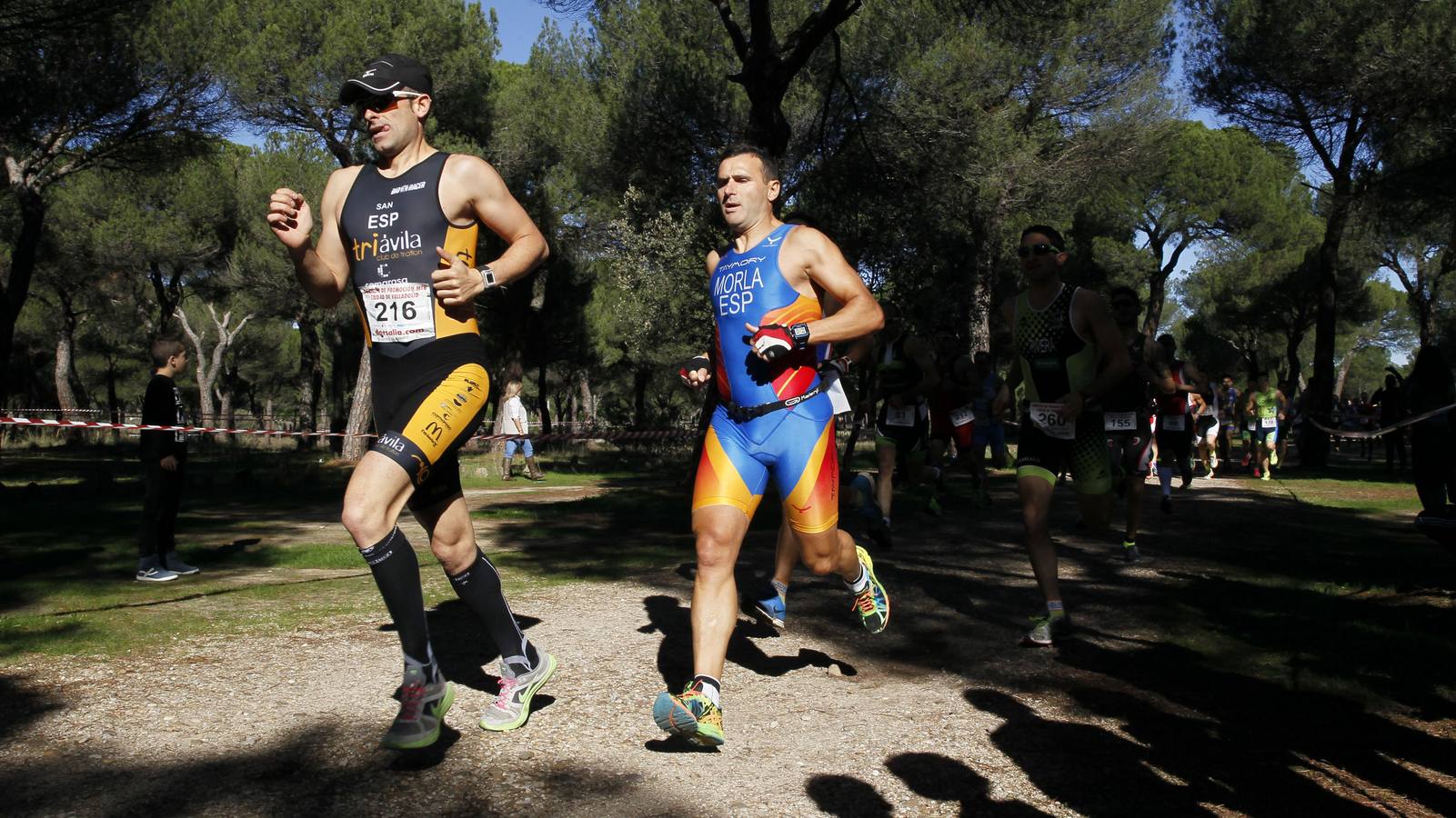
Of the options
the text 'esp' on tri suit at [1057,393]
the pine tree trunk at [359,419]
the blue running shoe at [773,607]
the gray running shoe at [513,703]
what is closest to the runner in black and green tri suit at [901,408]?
the text 'esp' on tri suit at [1057,393]

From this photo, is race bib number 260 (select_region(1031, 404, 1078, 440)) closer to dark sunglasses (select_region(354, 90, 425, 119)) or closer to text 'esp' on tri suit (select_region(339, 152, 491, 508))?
text 'esp' on tri suit (select_region(339, 152, 491, 508))

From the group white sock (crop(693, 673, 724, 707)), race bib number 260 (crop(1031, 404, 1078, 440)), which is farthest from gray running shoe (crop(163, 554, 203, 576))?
race bib number 260 (crop(1031, 404, 1078, 440))

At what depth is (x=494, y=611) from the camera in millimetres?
4152

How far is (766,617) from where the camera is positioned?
5.48m

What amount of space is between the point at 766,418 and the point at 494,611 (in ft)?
3.93

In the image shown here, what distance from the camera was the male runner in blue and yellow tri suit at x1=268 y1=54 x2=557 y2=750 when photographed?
3.79 meters

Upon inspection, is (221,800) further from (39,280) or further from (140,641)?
(39,280)

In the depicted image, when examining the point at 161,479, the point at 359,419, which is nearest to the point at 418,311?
the point at 161,479

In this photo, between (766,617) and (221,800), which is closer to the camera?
(221,800)

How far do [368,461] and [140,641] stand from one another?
2454 mm

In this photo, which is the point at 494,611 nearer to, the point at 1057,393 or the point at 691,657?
the point at 691,657

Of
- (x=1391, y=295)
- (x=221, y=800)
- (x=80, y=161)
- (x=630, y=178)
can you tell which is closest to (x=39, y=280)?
(x=80, y=161)

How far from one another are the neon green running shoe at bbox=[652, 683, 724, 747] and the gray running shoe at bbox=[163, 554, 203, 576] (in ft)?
17.4

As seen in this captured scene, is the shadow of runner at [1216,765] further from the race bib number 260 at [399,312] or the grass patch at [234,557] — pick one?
the grass patch at [234,557]
